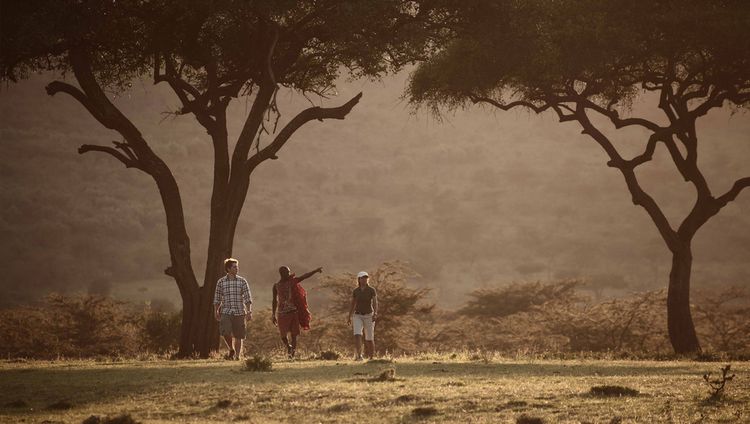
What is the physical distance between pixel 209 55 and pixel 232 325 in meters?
8.32

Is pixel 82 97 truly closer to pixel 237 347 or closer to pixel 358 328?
pixel 237 347

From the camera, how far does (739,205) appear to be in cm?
15575

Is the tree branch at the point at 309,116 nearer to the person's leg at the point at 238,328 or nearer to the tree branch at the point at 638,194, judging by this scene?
the person's leg at the point at 238,328

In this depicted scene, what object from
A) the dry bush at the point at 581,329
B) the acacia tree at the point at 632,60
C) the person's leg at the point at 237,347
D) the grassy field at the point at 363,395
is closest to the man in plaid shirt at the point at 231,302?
the person's leg at the point at 237,347

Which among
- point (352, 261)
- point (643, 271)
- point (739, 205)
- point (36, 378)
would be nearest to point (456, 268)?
point (352, 261)

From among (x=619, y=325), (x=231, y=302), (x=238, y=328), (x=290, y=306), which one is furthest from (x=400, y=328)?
(x=231, y=302)

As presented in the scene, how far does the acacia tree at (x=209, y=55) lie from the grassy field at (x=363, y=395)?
21.6 feet

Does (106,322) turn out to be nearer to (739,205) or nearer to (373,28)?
(373,28)

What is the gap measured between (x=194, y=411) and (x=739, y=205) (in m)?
157

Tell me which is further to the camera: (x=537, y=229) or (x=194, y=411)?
(x=537, y=229)

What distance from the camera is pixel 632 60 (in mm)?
29312

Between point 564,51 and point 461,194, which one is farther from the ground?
point 461,194

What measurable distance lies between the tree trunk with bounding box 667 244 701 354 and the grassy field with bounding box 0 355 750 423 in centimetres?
933

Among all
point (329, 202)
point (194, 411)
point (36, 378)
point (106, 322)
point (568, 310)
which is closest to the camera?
point (194, 411)
